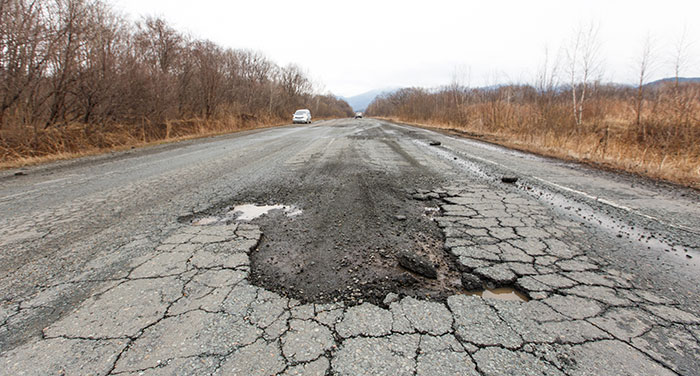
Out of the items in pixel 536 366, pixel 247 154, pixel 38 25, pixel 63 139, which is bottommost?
pixel 536 366

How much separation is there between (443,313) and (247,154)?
7.13 m

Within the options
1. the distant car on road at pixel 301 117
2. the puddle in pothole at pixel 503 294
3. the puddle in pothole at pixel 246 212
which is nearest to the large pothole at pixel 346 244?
the puddle in pothole at pixel 246 212

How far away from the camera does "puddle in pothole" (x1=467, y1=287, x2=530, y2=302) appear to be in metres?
1.88

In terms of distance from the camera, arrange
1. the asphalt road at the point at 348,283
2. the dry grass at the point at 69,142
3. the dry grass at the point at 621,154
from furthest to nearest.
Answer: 1. the dry grass at the point at 69,142
2. the dry grass at the point at 621,154
3. the asphalt road at the point at 348,283

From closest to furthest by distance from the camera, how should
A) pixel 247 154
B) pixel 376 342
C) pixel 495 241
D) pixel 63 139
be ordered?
1. pixel 376 342
2. pixel 495 241
3. pixel 247 154
4. pixel 63 139

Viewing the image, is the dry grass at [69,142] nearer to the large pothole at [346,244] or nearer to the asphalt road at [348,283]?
the asphalt road at [348,283]

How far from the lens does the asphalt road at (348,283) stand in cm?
137

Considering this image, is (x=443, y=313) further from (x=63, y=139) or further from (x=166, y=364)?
(x=63, y=139)

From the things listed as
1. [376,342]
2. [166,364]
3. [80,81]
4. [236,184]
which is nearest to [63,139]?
[80,81]

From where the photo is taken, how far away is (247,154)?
782cm

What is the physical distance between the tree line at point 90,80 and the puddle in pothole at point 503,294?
34.9ft

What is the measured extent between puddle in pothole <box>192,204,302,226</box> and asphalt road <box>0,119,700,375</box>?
0.11 feet

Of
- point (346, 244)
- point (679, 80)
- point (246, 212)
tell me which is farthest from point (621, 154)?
point (246, 212)

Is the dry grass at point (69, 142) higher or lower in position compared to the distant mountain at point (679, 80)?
lower
